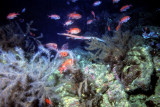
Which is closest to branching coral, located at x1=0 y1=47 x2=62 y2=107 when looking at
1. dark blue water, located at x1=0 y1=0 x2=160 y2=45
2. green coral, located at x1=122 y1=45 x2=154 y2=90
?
green coral, located at x1=122 y1=45 x2=154 y2=90

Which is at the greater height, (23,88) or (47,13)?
(47,13)

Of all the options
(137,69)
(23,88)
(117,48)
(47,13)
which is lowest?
(23,88)

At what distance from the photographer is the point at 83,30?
11.1 m

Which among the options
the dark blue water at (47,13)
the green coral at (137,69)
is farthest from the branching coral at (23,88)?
the dark blue water at (47,13)

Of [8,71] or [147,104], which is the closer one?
[147,104]

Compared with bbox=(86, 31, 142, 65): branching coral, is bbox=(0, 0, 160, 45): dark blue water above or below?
above

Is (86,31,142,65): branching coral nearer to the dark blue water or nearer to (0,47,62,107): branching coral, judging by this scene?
(0,47,62,107): branching coral

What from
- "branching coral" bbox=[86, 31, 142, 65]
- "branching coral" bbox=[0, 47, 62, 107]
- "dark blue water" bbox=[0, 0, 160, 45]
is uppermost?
"dark blue water" bbox=[0, 0, 160, 45]

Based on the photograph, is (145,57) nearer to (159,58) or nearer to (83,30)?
(159,58)

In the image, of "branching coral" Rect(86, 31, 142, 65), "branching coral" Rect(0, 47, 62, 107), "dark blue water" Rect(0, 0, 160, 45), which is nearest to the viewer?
"branching coral" Rect(0, 47, 62, 107)

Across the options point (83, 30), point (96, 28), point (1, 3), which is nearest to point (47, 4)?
point (1, 3)

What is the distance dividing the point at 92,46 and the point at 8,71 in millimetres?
2717

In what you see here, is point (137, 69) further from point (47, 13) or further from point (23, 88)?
point (47, 13)

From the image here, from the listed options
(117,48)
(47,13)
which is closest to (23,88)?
(117,48)
